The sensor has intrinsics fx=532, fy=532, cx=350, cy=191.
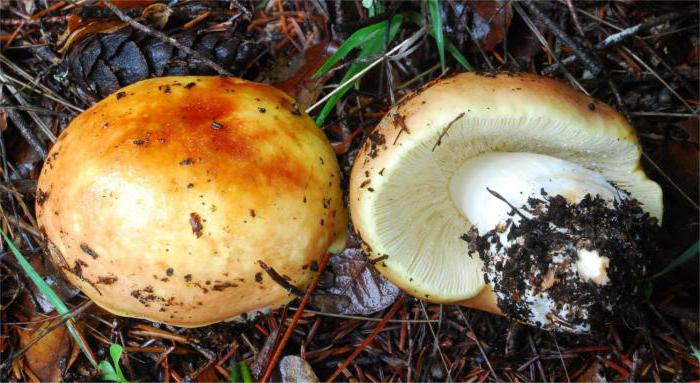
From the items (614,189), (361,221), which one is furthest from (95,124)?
(614,189)

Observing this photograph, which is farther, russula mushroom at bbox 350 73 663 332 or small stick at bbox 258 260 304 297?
small stick at bbox 258 260 304 297

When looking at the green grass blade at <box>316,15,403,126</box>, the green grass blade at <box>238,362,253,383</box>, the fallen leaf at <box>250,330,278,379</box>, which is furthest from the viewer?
the green grass blade at <box>316,15,403,126</box>

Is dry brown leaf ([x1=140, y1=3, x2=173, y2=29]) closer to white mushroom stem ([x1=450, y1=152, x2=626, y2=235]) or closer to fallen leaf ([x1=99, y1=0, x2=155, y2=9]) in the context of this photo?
fallen leaf ([x1=99, y1=0, x2=155, y2=9])

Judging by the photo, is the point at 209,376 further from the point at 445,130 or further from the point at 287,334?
the point at 445,130

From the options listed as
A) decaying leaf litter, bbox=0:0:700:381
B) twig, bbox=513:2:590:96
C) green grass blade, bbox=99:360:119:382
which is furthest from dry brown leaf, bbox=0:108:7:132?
twig, bbox=513:2:590:96

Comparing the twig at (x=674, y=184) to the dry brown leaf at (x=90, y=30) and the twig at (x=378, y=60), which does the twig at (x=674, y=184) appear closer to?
the twig at (x=378, y=60)

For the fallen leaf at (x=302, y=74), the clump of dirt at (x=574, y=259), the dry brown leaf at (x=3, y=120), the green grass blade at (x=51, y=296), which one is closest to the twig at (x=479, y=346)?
the clump of dirt at (x=574, y=259)
